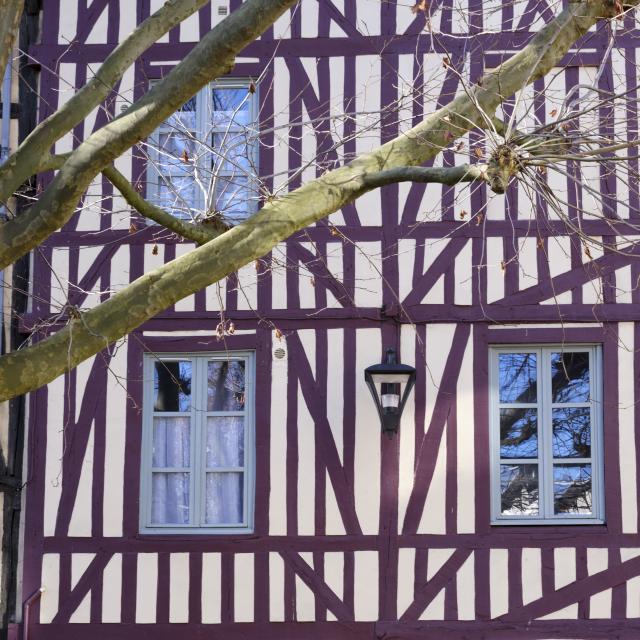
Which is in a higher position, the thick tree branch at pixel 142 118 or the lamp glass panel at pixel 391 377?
the thick tree branch at pixel 142 118

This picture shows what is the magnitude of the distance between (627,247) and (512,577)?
244cm

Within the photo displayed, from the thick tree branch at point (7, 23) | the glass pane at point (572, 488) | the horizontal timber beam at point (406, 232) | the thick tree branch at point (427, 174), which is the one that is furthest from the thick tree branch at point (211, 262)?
the glass pane at point (572, 488)

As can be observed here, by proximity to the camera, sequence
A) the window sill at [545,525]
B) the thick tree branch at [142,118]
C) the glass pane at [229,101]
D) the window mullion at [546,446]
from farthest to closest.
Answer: the glass pane at [229,101] < the window mullion at [546,446] < the window sill at [545,525] < the thick tree branch at [142,118]

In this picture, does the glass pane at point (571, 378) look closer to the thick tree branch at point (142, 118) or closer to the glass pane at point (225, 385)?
the glass pane at point (225, 385)

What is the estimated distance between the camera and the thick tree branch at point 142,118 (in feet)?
16.2

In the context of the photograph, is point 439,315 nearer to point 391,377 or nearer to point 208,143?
point 391,377

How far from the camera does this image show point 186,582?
8711 mm

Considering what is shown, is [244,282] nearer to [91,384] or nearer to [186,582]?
[91,384]

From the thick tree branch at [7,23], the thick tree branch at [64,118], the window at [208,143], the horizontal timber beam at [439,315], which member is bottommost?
the horizontal timber beam at [439,315]

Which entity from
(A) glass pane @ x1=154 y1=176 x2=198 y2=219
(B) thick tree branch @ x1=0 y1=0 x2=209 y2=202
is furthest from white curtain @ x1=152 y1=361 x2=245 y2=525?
(B) thick tree branch @ x1=0 y1=0 x2=209 y2=202

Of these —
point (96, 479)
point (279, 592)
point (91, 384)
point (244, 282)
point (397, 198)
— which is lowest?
point (279, 592)

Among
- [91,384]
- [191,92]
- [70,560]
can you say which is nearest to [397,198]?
[91,384]

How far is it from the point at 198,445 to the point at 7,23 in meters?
4.40

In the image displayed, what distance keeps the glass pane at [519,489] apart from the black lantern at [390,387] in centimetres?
89
